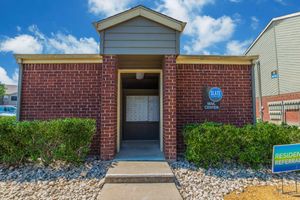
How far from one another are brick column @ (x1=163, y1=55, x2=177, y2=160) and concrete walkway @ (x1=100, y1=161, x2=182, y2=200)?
46 cm

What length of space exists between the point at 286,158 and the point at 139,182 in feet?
9.80

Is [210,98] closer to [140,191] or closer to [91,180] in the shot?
[140,191]

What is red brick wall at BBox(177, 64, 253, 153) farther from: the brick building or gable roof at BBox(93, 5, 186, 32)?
gable roof at BBox(93, 5, 186, 32)

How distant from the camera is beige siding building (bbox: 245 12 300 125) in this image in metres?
14.8

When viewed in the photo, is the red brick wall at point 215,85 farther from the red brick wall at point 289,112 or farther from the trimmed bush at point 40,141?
the red brick wall at point 289,112

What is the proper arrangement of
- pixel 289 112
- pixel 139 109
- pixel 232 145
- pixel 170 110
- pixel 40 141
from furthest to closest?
pixel 289 112 → pixel 139 109 → pixel 170 110 → pixel 232 145 → pixel 40 141

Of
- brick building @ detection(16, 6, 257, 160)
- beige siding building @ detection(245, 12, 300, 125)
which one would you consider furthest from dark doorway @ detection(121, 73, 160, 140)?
beige siding building @ detection(245, 12, 300, 125)

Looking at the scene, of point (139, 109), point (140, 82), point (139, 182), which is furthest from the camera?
point (139, 109)

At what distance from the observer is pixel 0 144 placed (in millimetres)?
4137

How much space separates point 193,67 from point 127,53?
2.08 meters

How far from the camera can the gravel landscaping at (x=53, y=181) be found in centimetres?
320

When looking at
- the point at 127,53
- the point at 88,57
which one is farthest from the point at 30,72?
the point at 127,53

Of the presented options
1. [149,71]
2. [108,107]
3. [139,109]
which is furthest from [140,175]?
[139,109]

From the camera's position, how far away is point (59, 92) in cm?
539
